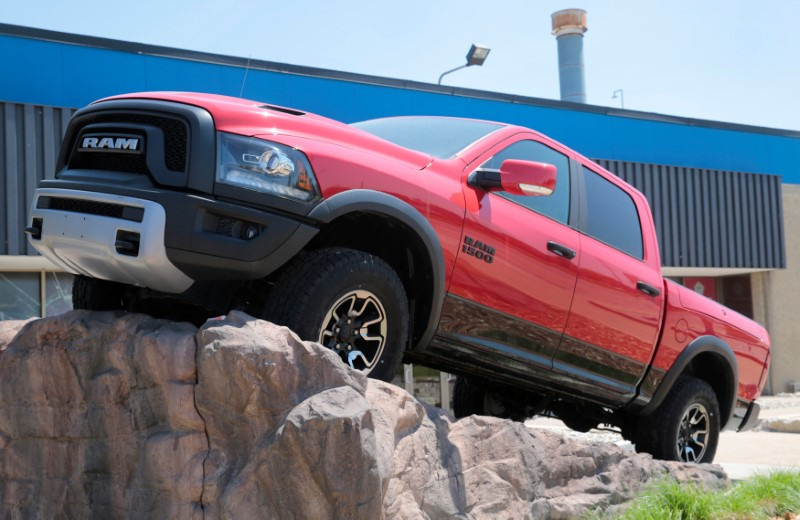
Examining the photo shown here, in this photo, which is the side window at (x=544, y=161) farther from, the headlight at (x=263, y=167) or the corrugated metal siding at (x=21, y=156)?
the corrugated metal siding at (x=21, y=156)

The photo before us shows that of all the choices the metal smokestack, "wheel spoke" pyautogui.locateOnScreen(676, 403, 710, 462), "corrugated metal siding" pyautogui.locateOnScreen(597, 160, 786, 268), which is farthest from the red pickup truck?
the metal smokestack

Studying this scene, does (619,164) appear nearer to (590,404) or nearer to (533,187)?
(590,404)

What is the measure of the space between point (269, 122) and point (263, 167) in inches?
9.1

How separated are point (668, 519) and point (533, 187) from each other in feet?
5.59

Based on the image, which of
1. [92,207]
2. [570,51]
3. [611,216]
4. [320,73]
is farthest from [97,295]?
[570,51]

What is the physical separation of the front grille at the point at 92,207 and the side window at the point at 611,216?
284cm

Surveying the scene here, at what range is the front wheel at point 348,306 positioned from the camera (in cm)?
358

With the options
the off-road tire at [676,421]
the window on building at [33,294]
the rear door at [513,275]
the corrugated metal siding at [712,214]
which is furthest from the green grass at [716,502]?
the corrugated metal siding at [712,214]

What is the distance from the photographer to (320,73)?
545 inches

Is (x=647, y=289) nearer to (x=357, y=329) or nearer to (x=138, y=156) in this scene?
(x=357, y=329)

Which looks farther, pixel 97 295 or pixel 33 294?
pixel 33 294

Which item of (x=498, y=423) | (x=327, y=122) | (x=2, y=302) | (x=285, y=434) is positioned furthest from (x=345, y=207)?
(x=2, y=302)

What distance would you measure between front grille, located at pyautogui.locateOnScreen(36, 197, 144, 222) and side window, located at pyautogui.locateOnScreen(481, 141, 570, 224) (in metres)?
1.94

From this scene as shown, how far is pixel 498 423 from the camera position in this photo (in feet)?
14.1
